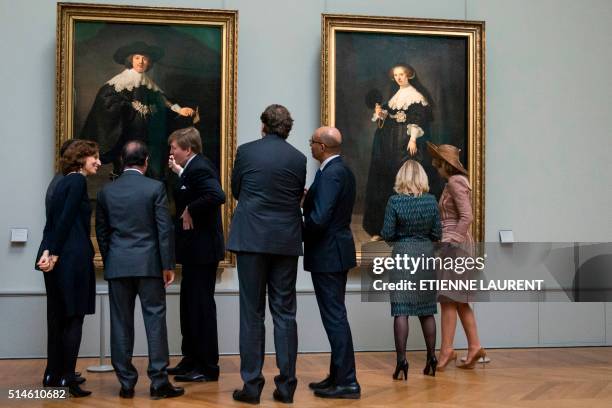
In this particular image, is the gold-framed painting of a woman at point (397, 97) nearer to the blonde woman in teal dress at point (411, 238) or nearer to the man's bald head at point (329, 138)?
the blonde woman in teal dress at point (411, 238)

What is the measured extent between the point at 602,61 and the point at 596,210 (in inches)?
65.9

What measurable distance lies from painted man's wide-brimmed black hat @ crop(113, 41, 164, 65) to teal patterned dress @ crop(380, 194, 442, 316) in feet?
9.69

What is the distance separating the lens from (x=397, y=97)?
9.73m

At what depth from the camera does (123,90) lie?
9141 mm

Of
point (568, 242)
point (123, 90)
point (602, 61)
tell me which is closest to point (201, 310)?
point (123, 90)

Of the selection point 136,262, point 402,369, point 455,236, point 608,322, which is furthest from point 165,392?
point 608,322

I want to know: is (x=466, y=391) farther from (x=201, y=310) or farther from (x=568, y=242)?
(x=568, y=242)

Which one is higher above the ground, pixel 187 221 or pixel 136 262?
pixel 187 221

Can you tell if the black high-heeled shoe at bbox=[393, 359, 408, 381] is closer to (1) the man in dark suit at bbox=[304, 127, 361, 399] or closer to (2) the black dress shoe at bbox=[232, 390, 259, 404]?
(1) the man in dark suit at bbox=[304, 127, 361, 399]

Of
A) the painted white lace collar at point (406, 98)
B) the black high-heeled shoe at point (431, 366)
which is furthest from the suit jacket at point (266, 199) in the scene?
the painted white lace collar at point (406, 98)

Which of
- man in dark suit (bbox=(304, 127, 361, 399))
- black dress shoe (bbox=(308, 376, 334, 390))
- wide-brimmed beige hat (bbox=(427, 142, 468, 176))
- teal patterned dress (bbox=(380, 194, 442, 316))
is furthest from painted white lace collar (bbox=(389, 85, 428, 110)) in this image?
black dress shoe (bbox=(308, 376, 334, 390))

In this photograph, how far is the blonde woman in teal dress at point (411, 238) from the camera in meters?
7.84

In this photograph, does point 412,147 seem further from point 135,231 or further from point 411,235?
point 135,231

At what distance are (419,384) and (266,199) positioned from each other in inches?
87.1
